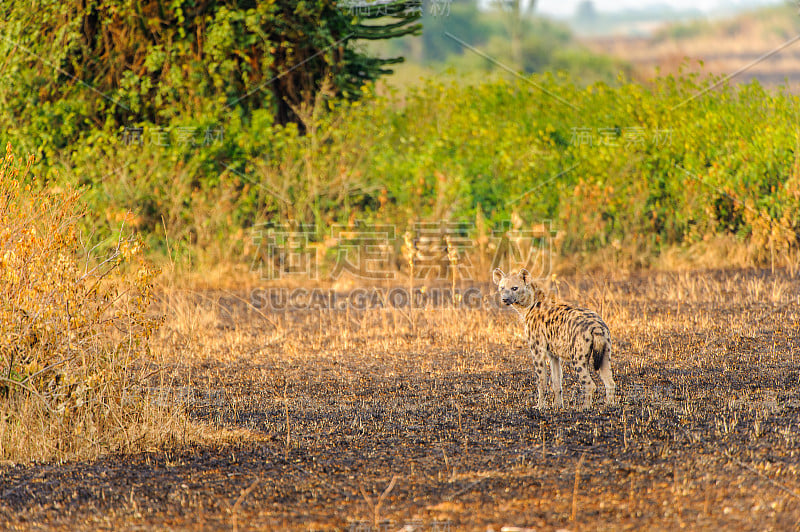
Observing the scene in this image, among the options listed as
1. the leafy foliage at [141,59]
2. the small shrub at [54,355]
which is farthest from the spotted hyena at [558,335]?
the leafy foliage at [141,59]

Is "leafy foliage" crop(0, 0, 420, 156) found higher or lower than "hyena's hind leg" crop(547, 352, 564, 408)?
higher

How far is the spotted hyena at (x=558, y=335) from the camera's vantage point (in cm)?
649

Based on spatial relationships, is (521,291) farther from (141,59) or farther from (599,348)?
(141,59)

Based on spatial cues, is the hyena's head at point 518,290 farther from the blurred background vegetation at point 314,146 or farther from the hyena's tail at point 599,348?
the blurred background vegetation at point 314,146

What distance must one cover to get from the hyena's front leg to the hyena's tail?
0.45 metres

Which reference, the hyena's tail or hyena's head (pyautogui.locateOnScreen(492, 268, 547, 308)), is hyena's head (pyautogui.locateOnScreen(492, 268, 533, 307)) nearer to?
hyena's head (pyautogui.locateOnScreen(492, 268, 547, 308))

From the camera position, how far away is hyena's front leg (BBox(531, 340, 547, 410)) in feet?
22.3

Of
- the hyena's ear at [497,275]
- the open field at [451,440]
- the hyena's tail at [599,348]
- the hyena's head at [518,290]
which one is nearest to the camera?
the open field at [451,440]

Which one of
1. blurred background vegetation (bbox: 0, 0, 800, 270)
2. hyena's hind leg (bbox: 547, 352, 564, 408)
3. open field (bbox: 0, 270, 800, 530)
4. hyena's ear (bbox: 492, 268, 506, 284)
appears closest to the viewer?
open field (bbox: 0, 270, 800, 530)

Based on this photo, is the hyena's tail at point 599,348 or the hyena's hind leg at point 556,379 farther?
the hyena's hind leg at point 556,379

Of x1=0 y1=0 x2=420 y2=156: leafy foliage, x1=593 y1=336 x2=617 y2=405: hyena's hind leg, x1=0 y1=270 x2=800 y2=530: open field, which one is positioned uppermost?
x1=0 y1=0 x2=420 y2=156: leafy foliage

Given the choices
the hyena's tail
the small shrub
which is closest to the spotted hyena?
the hyena's tail

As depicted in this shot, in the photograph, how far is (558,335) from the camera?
22.1 feet

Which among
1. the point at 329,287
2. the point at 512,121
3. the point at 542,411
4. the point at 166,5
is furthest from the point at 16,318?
the point at 512,121
